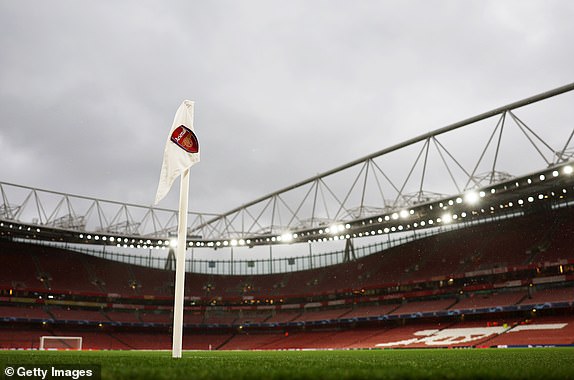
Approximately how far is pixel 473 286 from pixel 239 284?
38.5 metres

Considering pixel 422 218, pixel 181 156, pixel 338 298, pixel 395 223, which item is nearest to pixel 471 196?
pixel 422 218

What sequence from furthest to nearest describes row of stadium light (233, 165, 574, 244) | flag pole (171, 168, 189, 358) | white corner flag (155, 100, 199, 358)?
row of stadium light (233, 165, 574, 244)
white corner flag (155, 100, 199, 358)
flag pole (171, 168, 189, 358)

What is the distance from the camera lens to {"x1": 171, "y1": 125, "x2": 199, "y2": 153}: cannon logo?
1171cm

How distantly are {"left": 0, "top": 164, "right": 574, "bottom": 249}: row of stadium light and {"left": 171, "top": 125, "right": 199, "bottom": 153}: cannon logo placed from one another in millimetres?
32206

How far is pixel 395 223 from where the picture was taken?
179 ft

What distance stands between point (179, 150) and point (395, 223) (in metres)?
45.9

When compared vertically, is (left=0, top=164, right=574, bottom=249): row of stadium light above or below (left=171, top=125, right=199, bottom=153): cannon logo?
above

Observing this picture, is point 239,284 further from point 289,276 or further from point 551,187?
point 551,187

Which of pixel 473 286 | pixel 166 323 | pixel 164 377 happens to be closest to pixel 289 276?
pixel 166 323

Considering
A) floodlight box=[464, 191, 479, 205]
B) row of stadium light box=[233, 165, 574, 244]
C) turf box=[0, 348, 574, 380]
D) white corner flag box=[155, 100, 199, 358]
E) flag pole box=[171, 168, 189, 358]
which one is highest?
row of stadium light box=[233, 165, 574, 244]

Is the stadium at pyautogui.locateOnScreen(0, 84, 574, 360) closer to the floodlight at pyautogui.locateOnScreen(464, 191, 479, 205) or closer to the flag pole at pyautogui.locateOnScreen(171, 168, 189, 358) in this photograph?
the floodlight at pyautogui.locateOnScreen(464, 191, 479, 205)

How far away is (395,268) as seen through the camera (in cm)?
6494

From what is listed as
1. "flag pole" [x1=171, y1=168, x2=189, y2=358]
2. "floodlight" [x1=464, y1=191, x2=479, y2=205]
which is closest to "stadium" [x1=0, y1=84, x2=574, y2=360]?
"floodlight" [x1=464, y1=191, x2=479, y2=205]

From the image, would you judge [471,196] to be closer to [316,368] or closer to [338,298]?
[338,298]
